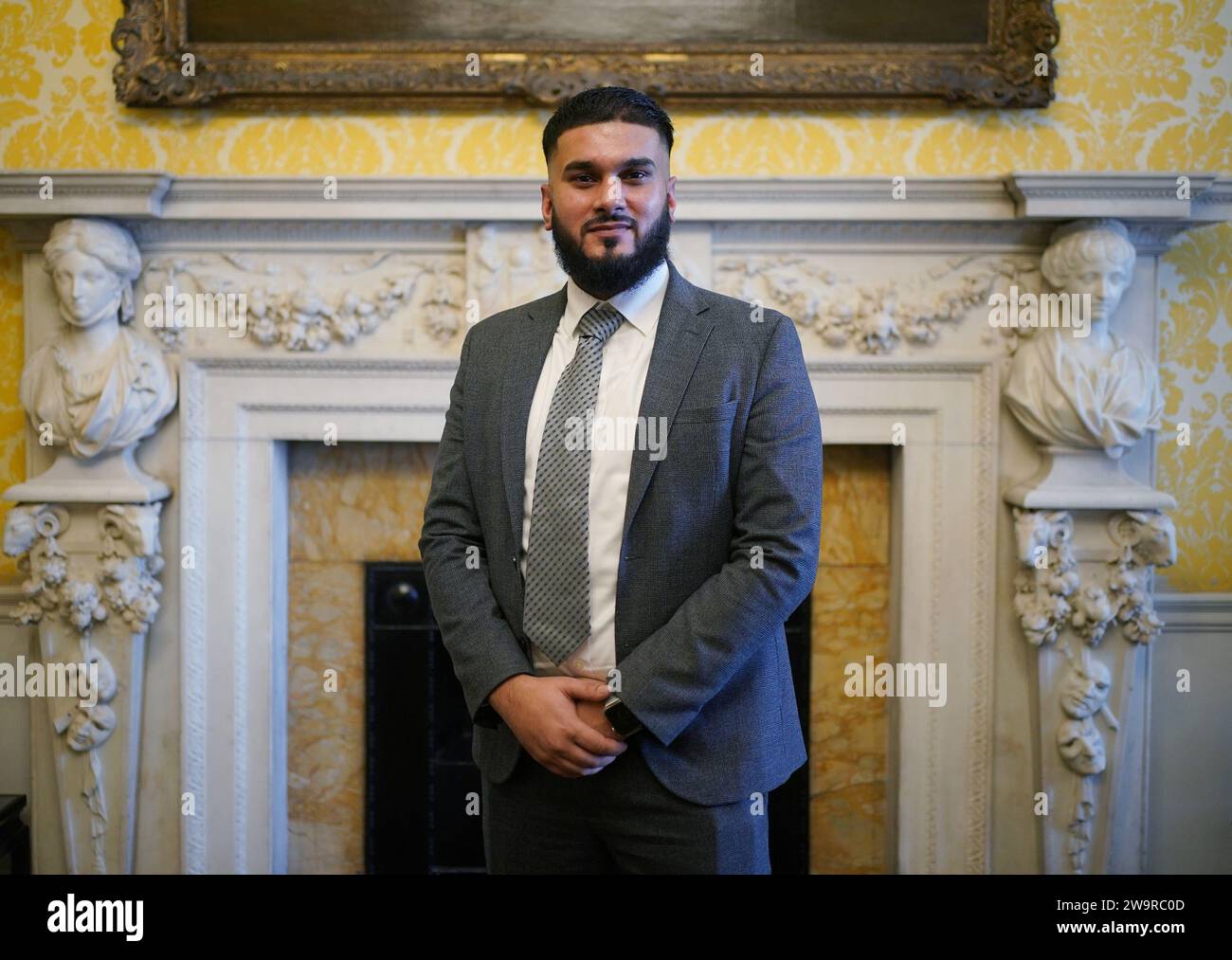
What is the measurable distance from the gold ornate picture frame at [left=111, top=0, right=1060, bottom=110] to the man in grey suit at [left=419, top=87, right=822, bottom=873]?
0.99 m

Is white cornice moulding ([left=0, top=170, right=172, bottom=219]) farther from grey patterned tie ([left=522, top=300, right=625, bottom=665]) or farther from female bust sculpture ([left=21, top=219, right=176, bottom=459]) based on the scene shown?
grey patterned tie ([left=522, top=300, right=625, bottom=665])

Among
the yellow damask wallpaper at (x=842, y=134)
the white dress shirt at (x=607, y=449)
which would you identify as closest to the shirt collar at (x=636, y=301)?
the white dress shirt at (x=607, y=449)

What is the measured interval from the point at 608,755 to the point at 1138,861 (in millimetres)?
1735

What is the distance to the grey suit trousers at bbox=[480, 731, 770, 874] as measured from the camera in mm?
1497

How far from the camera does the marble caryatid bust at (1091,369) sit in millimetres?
2395

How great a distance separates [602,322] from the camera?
161 cm

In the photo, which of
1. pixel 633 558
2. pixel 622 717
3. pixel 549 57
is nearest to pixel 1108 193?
pixel 549 57

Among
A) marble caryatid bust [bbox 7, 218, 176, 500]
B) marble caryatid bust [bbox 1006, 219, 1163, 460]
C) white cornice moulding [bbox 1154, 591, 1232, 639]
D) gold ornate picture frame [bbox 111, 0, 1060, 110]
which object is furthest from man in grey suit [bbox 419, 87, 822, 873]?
white cornice moulding [bbox 1154, 591, 1232, 639]

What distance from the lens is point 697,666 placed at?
145 cm

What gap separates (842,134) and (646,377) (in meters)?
1.27

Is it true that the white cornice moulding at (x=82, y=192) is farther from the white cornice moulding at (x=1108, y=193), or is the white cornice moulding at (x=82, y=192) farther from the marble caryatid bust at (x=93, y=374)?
the white cornice moulding at (x=1108, y=193)

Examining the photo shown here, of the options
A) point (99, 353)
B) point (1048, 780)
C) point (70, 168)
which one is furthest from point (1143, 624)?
point (70, 168)

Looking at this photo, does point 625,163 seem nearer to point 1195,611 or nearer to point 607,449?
point 607,449

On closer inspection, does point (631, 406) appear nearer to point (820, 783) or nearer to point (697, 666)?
point (697, 666)
